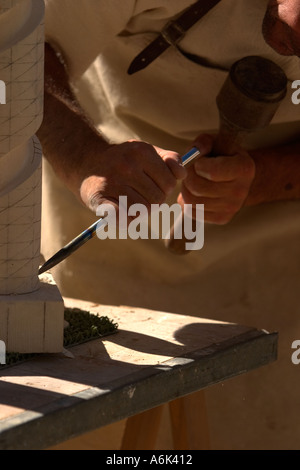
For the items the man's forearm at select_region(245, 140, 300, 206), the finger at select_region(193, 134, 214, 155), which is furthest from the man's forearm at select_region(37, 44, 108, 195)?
the man's forearm at select_region(245, 140, 300, 206)

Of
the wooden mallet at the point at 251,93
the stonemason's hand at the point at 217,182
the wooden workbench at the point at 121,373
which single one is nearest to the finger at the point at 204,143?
the stonemason's hand at the point at 217,182

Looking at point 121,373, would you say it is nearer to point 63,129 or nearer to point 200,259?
point 63,129

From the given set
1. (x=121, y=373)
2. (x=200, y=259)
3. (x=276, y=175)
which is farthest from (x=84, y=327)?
(x=276, y=175)

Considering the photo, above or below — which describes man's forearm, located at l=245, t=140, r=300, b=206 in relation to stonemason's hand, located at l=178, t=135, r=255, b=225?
below

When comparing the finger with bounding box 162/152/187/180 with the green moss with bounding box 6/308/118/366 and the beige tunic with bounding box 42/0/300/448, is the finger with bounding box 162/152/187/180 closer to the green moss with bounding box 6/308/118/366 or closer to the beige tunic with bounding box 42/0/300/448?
the green moss with bounding box 6/308/118/366

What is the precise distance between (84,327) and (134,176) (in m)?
0.31

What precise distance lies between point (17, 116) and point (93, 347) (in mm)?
440

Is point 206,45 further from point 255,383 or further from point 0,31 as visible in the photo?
point 255,383

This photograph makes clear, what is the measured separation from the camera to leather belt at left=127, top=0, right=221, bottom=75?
6.71ft

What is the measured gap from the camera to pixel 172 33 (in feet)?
6.85

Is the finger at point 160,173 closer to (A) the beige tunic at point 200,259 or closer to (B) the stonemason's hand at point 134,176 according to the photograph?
(B) the stonemason's hand at point 134,176

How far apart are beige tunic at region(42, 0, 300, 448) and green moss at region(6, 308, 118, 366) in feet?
1.87

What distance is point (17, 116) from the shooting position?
1552 millimetres

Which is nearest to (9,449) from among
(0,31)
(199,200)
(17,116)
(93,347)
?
(93,347)
